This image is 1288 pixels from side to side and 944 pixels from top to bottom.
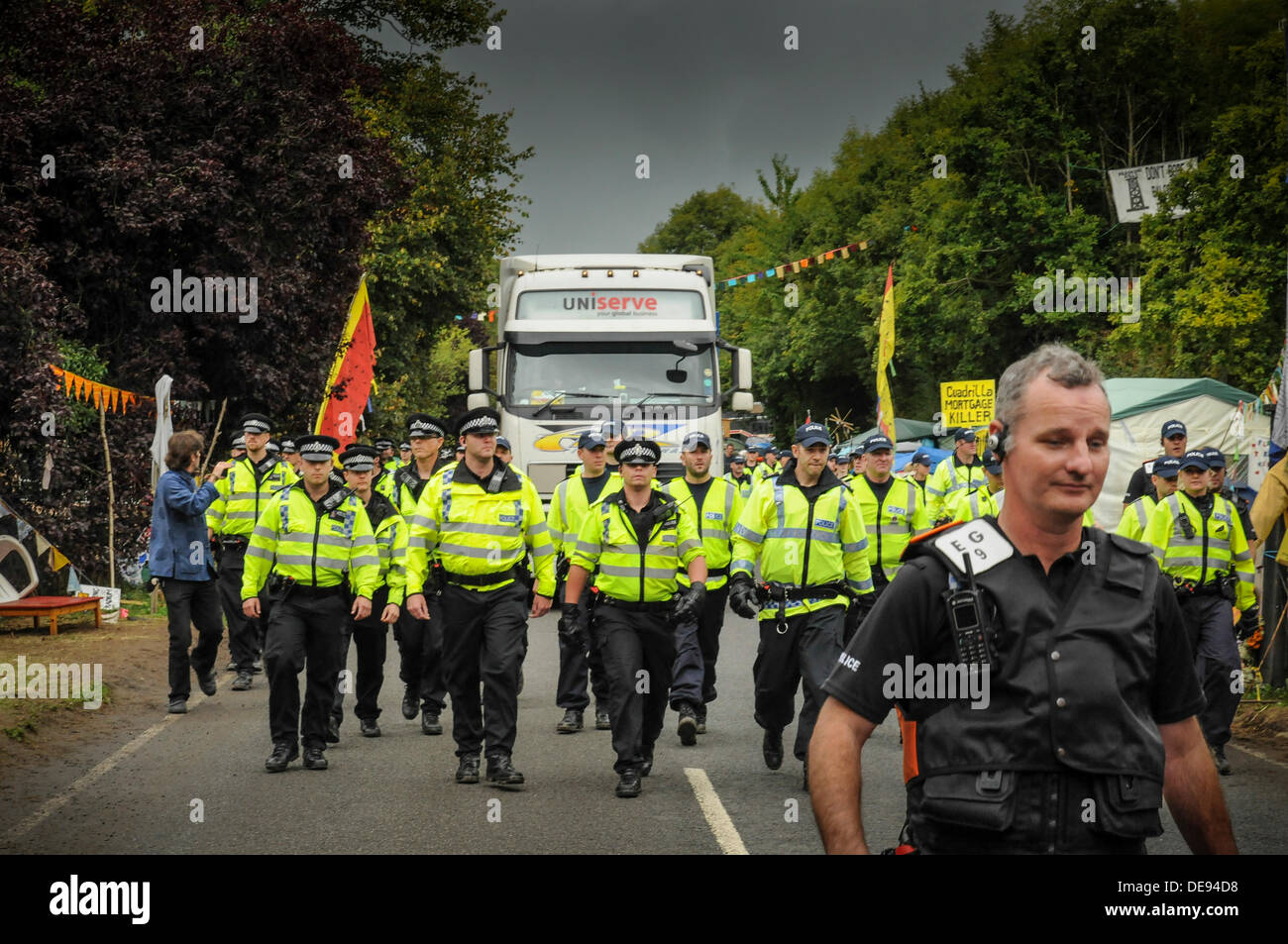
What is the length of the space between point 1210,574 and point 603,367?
10609 mm

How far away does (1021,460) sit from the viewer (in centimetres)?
296

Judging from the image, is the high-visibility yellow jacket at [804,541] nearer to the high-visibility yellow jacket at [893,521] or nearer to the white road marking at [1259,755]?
the high-visibility yellow jacket at [893,521]

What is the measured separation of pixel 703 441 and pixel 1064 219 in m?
30.5

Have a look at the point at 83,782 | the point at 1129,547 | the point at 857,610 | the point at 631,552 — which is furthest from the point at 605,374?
the point at 1129,547

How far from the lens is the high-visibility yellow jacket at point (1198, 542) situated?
9.23 m

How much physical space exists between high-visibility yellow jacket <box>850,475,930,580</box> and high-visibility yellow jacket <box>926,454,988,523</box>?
11.9 ft

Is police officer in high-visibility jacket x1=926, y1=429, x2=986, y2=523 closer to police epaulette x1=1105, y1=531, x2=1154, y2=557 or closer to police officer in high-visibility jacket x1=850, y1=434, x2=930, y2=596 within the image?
police officer in high-visibility jacket x1=850, y1=434, x2=930, y2=596

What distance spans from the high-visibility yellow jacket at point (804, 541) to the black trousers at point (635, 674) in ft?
2.09

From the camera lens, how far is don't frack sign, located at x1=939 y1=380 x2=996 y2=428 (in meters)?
22.8

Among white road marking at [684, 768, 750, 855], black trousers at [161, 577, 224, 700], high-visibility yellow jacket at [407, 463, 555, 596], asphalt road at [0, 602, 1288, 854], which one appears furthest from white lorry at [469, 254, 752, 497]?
white road marking at [684, 768, 750, 855]

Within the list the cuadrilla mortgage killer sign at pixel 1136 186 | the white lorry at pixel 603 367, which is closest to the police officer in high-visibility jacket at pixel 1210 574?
the white lorry at pixel 603 367

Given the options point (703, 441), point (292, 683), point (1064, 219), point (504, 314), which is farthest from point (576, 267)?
point (1064, 219)
